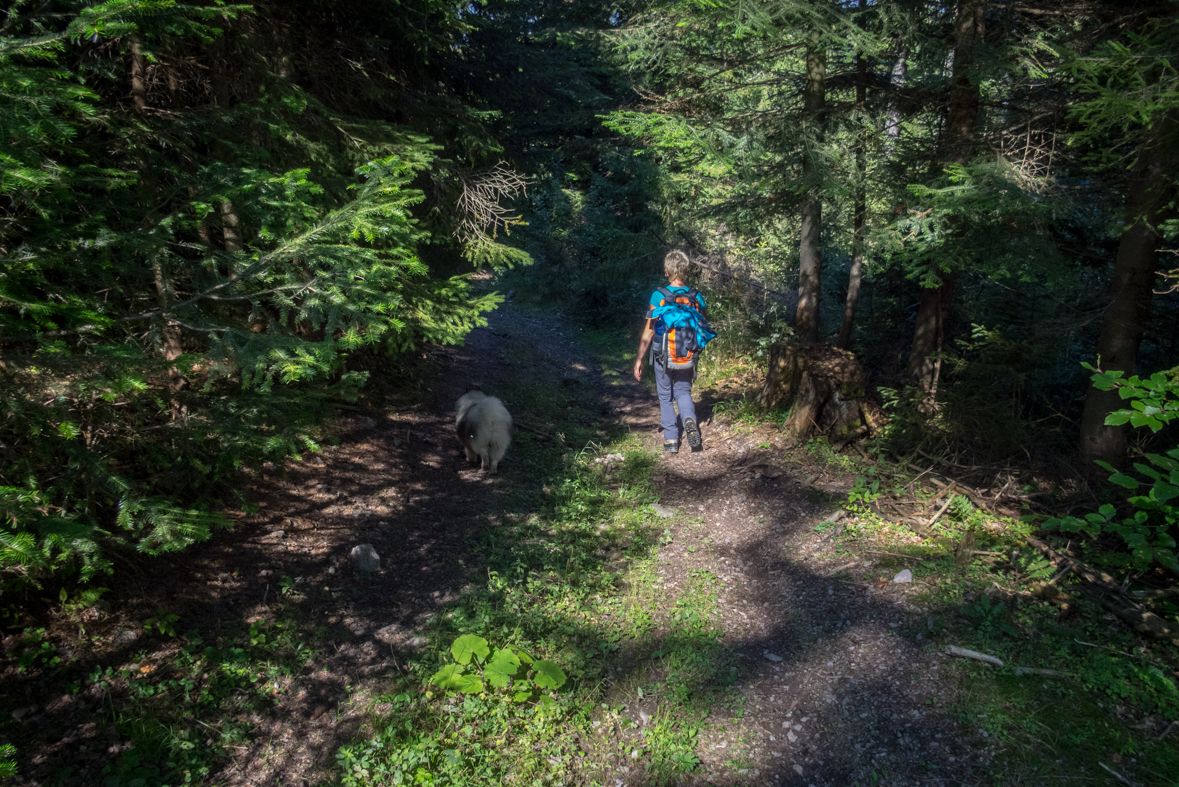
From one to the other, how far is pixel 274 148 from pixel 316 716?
4.99 metres

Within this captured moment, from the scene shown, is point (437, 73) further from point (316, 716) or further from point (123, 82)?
point (316, 716)

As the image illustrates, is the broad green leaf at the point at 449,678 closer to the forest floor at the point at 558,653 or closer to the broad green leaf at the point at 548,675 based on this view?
the forest floor at the point at 558,653

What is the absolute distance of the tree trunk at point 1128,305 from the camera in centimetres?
488

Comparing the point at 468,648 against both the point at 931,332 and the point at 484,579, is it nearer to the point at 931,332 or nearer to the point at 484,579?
the point at 484,579

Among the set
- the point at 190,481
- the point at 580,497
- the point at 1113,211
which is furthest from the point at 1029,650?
the point at 190,481

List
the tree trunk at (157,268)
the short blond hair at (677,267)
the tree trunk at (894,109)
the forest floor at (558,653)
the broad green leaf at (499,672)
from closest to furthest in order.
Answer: the forest floor at (558,653), the tree trunk at (157,268), the broad green leaf at (499,672), the tree trunk at (894,109), the short blond hair at (677,267)

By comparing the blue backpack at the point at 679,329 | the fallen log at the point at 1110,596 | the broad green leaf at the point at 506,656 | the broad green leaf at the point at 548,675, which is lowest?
the broad green leaf at the point at 548,675

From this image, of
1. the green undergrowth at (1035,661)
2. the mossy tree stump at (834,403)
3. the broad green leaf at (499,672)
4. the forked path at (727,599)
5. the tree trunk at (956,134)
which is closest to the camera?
the green undergrowth at (1035,661)

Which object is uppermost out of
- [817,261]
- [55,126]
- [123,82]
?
[123,82]

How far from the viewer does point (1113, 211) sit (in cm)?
524

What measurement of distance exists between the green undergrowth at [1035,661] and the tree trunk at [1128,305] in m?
1.45

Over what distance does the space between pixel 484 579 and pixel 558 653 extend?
47.8 inches

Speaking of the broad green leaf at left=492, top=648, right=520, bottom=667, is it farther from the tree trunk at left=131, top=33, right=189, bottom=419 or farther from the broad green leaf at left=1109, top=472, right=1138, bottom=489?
the broad green leaf at left=1109, top=472, right=1138, bottom=489

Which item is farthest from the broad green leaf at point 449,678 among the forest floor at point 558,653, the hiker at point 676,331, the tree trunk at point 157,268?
the hiker at point 676,331
